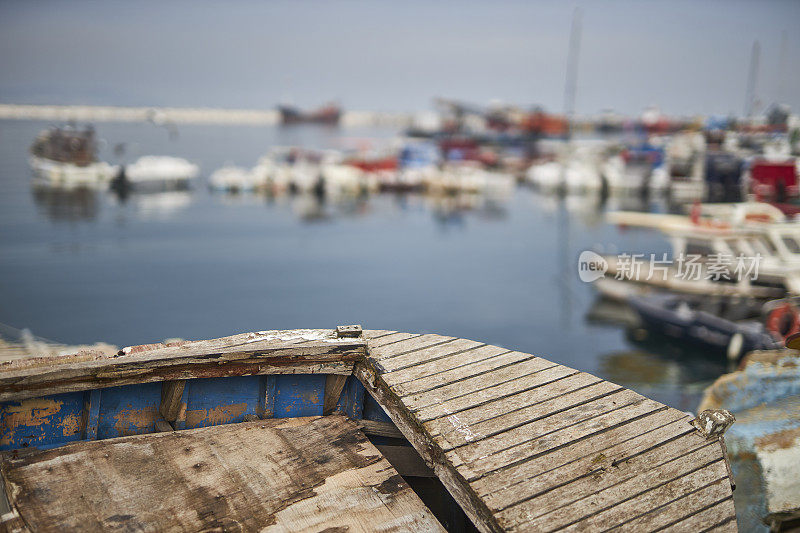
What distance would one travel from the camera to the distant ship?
412ft

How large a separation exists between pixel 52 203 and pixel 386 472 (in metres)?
41.6

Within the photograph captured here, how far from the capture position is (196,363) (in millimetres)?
4285

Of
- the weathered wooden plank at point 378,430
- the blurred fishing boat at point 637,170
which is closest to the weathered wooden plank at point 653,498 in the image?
the weathered wooden plank at point 378,430

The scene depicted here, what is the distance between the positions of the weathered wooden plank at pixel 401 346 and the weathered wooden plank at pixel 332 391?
0.97 ft

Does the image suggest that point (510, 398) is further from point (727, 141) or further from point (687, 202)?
point (727, 141)

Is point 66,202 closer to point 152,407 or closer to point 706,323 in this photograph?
point 706,323

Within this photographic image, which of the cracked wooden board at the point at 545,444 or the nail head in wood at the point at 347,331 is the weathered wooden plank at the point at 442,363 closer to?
the cracked wooden board at the point at 545,444

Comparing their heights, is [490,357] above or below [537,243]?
above

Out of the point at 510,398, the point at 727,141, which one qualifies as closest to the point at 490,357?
the point at 510,398

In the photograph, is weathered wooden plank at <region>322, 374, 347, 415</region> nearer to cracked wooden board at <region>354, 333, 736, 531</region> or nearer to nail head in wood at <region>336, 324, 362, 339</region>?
cracked wooden board at <region>354, 333, 736, 531</region>

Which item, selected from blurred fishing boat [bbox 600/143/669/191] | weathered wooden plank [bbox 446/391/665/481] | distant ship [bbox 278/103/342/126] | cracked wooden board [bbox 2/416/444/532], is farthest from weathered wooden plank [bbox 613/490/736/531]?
distant ship [bbox 278/103/342/126]

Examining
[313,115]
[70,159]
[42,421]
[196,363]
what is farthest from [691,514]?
[313,115]

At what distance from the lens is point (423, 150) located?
54.1 m

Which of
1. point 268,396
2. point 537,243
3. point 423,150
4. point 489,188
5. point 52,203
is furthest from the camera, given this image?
point 423,150
